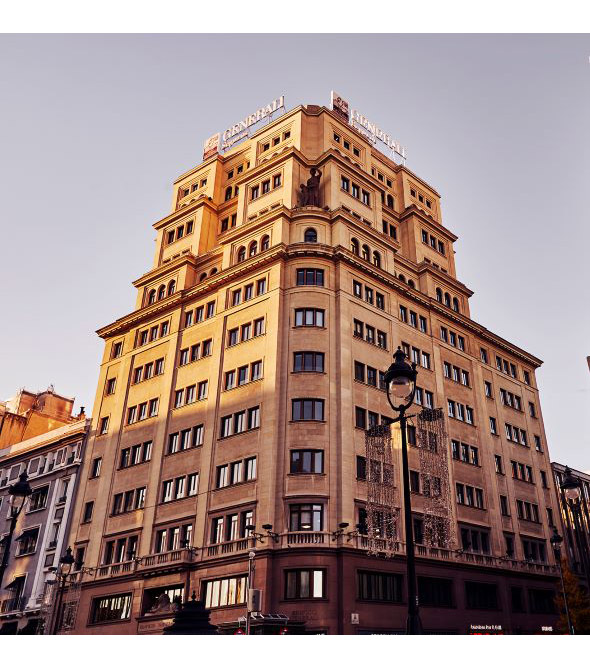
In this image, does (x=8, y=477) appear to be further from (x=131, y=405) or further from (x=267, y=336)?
(x=267, y=336)

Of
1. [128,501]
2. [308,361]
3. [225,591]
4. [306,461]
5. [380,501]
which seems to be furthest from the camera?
[128,501]

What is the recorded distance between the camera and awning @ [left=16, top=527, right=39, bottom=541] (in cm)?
5925

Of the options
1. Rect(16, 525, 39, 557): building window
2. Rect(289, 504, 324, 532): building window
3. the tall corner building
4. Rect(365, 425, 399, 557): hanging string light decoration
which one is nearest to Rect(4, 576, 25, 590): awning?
Rect(16, 525, 39, 557): building window

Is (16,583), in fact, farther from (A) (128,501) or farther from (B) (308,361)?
(B) (308,361)

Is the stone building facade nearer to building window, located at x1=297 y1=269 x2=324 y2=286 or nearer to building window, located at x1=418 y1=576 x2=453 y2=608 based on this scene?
building window, located at x1=418 y1=576 x2=453 y2=608

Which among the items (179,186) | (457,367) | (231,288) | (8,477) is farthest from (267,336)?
(8,477)

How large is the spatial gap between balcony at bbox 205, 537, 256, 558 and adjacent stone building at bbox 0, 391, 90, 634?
1898 centimetres

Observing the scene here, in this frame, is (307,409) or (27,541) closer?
(307,409)

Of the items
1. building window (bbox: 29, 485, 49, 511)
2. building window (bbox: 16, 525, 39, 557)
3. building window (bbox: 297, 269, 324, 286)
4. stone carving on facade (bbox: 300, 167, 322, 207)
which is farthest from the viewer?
building window (bbox: 29, 485, 49, 511)

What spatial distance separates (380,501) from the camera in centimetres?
4181

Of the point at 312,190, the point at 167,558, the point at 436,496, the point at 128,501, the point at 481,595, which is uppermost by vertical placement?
the point at 312,190

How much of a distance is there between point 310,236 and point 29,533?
3868cm

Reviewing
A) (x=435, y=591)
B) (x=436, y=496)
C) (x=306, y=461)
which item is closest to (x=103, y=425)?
(x=306, y=461)

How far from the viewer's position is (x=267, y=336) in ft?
154
